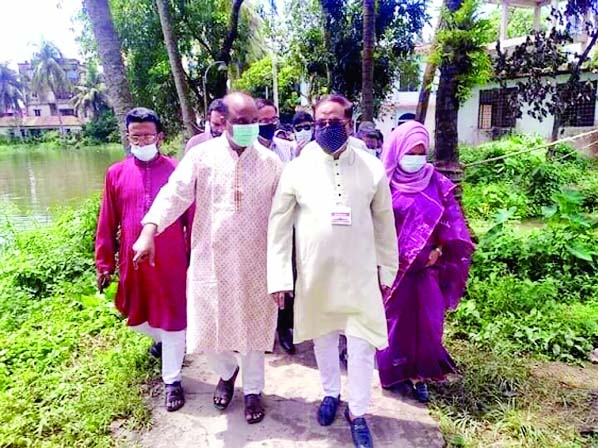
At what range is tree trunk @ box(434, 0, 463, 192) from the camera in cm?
471

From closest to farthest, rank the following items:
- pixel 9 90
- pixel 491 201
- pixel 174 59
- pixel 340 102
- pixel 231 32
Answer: pixel 340 102 → pixel 174 59 → pixel 491 201 → pixel 231 32 → pixel 9 90

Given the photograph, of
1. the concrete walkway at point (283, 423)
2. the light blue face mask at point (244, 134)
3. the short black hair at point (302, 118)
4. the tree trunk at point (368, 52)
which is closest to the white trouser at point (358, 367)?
the concrete walkway at point (283, 423)

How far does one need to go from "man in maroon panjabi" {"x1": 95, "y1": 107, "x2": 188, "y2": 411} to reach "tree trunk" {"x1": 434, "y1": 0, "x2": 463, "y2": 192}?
2.67 metres

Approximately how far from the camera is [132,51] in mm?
15328

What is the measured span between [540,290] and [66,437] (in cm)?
365

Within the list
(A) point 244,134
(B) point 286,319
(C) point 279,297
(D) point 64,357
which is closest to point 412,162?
(A) point 244,134

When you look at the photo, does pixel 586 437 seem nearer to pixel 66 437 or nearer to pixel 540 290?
pixel 540 290

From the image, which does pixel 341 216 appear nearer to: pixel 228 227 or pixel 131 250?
pixel 228 227

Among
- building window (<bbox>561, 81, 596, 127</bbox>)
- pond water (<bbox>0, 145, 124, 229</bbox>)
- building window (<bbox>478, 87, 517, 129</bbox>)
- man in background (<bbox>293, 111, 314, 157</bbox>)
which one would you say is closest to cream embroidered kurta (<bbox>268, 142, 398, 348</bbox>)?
man in background (<bbox>293, 111, 314, 157</bbox>)

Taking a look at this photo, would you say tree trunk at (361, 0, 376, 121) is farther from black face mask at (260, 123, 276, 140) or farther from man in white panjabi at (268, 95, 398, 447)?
man in white panjabi at (268, 95, 398, 447)

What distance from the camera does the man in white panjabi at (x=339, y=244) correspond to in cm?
254

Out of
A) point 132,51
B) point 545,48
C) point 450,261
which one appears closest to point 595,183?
point 545,48

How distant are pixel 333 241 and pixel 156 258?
1101 millimetres

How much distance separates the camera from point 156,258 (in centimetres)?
298
